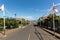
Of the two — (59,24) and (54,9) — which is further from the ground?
(54,9)

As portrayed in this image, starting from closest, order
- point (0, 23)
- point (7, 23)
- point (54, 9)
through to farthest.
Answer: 1. point (54, 9)
2. point (0, 23)
3. point (7, 23)

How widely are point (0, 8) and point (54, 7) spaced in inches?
423

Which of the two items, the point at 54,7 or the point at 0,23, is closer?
the point at 54,7

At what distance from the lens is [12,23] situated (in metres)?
58.8

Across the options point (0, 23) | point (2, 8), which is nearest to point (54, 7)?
point (2, 8)

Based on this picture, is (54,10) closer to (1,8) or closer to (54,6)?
(54,6)

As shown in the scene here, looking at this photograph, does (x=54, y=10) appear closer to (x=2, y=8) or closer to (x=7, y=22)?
(x=2, y=8)

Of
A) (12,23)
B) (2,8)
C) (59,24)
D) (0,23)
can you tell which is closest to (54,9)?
(59,24)

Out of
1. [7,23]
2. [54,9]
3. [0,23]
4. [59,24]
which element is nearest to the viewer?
[54,9]

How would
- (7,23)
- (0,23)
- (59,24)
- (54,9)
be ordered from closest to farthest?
(54,9), (59,24), (0,23), (7,23)

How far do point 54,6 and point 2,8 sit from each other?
10322 mm

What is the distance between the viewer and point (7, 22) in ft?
186

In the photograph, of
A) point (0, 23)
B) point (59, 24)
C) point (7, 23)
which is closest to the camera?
point (59, 24)

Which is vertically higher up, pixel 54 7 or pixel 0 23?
pixel 54 7
